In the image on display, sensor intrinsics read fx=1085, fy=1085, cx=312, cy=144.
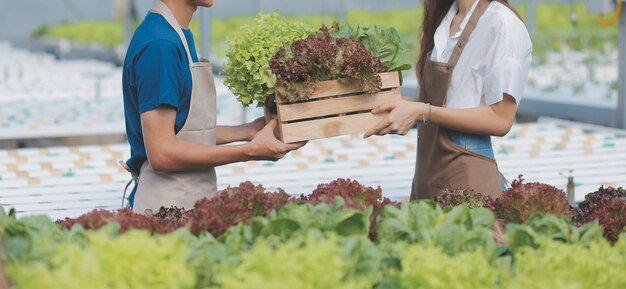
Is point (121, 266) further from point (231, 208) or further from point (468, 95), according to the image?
point (468, 95)

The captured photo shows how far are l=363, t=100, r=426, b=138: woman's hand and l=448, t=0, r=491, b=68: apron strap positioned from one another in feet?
0.60

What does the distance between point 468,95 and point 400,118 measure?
0.23 metres

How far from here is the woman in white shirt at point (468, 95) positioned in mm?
3293

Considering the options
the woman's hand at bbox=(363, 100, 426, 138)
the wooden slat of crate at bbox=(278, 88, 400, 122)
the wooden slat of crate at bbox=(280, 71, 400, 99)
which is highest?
the wooden slat of crate at bbox=(280, 71, 400, 99)

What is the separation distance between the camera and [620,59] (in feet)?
25.9

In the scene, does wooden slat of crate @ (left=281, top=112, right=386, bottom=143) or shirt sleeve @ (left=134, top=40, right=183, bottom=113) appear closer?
shirt sleeve @ (left=134, top=40, right=183, bottom=113)

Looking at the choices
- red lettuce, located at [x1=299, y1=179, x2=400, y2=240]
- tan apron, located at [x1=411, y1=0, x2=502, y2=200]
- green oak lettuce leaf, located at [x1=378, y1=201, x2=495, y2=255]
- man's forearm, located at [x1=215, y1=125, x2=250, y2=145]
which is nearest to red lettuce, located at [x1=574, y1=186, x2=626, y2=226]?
tan apron, located at [x1=411, y1=0, x2=502, y2=200]

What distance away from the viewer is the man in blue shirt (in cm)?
305

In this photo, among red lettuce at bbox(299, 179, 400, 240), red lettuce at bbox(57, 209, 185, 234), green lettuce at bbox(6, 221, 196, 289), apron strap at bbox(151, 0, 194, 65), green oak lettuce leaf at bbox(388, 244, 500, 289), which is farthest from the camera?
apron strap at bbox(151, 0, 194, 65)

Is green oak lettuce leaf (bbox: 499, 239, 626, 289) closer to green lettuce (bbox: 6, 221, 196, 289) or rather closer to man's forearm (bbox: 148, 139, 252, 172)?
green lettuce (bbox: 6, 221, 196, 289)

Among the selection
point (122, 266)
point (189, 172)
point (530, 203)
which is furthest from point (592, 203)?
point (122, 266)

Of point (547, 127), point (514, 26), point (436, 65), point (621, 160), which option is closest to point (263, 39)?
point (436, 65)

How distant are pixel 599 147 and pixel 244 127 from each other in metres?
3.71

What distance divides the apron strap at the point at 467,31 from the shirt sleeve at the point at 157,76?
2.89 feet
